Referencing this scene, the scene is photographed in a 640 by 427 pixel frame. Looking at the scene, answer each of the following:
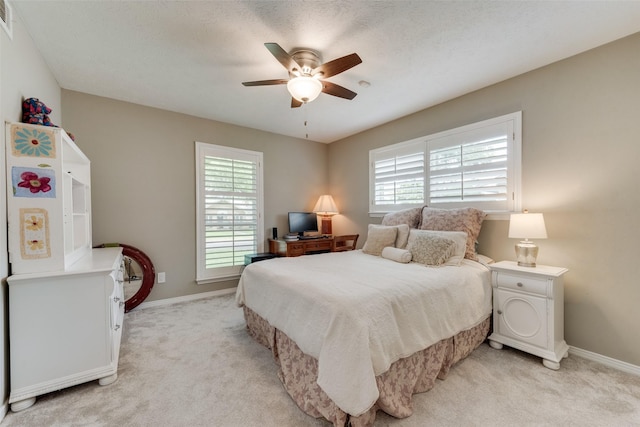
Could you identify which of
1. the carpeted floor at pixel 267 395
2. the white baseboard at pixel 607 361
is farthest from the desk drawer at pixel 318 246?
the white baseboard at pixel 607 361

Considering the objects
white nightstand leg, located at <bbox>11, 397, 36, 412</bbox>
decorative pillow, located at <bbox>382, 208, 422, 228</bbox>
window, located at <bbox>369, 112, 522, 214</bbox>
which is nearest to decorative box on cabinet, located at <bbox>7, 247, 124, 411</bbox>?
white nightstand leg, located at <bbox>11, 397, 36, 412</bbox>

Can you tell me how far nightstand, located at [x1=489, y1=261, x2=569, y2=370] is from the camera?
6.54 feet

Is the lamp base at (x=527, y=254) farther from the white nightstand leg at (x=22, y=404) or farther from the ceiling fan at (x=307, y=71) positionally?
the white nightstand leg at (x=22, y=404)

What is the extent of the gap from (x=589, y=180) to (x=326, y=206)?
3.23 meters

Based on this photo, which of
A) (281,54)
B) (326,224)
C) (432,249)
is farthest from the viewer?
(326,224)

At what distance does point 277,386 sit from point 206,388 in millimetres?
476

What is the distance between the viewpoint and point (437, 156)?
320cm

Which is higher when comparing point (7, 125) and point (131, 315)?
Answer: point (7, 125)

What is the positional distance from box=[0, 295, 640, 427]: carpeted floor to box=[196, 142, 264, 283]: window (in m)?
1.51

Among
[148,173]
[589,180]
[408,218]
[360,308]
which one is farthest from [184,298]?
[589,180]

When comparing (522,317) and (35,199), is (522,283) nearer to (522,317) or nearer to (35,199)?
(522,317)

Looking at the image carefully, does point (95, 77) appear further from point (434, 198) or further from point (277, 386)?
point (434, 198)

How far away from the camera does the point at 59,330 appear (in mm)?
1676

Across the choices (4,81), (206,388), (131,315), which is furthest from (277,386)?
(4,81)
